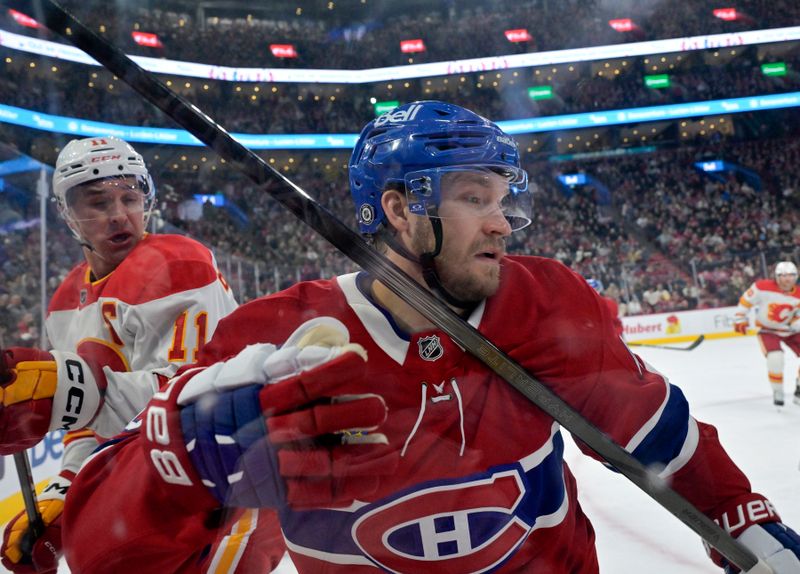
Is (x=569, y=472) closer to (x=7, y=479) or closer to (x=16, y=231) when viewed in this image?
(x=16, y=231)

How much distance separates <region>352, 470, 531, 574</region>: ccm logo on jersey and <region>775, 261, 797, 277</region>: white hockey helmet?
15.8 ft

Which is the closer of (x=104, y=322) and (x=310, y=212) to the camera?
(x=310, y=212)

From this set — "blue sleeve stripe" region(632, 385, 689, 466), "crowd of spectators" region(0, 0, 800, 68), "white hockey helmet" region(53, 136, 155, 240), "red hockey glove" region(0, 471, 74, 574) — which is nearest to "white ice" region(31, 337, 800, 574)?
"red hockey glove" region(0, 471, 74, 574)

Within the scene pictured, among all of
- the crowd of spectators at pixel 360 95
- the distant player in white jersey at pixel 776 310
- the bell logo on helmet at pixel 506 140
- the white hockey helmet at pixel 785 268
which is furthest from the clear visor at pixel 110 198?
the white hockey helmet at pixel 785 268

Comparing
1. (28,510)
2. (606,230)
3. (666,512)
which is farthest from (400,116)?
(606,230)

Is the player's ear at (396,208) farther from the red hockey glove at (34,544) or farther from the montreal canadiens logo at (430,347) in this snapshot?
the red hockey glove at (34,544)

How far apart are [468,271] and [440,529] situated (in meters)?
0.36

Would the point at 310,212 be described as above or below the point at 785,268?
above

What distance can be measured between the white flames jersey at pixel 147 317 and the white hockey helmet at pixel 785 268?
473 centimetres

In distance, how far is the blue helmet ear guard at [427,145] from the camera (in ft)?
2.92

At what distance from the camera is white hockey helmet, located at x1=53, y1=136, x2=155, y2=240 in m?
1.38

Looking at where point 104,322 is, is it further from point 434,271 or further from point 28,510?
point 434,271

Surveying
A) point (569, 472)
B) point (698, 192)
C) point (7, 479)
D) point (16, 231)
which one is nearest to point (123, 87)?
point (16, 231)

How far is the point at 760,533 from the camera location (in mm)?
839
